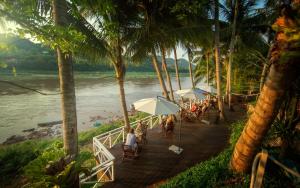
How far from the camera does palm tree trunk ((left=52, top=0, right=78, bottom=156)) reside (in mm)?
4938

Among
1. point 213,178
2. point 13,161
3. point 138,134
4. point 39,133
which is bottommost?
point 39,133

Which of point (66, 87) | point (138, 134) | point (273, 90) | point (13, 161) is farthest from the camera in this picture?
point (13, 161)

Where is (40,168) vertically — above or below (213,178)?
above

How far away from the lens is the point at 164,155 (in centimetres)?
877

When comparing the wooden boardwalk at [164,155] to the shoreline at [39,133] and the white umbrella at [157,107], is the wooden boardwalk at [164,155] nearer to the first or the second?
the white umbrella at [157,107]

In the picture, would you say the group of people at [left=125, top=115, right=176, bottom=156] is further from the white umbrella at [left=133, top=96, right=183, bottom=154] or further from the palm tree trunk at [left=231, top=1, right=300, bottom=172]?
the palm tree trunk at [left=231, top=1, right=300, bottom=172]

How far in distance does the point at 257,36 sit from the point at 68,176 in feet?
71.6

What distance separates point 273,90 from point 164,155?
5550 millimetres

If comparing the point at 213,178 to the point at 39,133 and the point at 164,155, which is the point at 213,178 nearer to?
the point at 164,155

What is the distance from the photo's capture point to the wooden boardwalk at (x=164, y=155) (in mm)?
7102

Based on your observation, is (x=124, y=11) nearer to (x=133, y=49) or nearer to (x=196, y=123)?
(x=133, y=49)

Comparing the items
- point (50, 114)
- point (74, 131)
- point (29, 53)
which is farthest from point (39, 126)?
point (29, 53)

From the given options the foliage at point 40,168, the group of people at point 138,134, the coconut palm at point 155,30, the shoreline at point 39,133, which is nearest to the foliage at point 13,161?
the group of people at point 138,134

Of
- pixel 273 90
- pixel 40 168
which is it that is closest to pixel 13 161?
pixel 40 168
